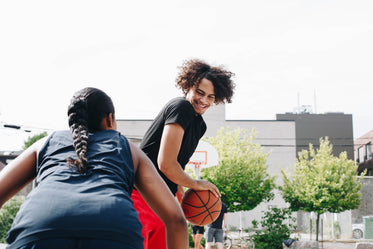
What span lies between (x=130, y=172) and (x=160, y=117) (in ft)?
4.55

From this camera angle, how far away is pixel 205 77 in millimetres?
3639

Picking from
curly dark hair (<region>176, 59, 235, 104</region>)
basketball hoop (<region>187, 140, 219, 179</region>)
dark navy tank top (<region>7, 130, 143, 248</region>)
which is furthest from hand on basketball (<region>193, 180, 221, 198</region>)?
A: basketball hoop (<region>187, 140, 219, 179</region>)

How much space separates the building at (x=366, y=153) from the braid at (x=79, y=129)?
43.0 meters

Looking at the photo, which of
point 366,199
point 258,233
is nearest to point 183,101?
point 258,233

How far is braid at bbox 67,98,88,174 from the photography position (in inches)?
67.5

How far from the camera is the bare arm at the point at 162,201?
1.86m

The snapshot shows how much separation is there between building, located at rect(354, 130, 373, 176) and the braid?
141ft

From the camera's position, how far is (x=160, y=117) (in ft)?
10.4

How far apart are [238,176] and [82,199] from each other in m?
19.2

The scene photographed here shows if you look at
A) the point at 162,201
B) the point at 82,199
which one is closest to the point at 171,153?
the point at 162,201

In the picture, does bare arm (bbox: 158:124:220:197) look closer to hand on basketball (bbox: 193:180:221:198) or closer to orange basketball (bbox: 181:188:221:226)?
hand on basketball (bbox: 193:180:221:198)

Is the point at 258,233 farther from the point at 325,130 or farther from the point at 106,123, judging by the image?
the point at 325,130

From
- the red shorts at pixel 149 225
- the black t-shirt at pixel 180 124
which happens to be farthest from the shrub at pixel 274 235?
the red shorts at pixel 149 225

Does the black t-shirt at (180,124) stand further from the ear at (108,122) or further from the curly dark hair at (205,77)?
the ear at (108,122)
